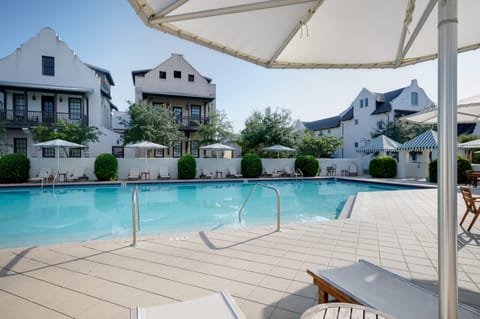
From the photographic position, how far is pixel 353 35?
2.82 meters

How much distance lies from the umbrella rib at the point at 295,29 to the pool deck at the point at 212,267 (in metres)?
2.57

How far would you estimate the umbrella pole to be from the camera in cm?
129

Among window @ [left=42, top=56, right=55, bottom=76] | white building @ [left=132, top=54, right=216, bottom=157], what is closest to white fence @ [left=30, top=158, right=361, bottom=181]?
white building @ [left=132, top=54, right=216, bottom=157]

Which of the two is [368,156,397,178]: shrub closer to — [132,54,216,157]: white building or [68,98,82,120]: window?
[132,54,216,157]: white building

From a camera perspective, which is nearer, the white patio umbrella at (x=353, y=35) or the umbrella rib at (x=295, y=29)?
the white patio umbrella at (x=353, y=35)

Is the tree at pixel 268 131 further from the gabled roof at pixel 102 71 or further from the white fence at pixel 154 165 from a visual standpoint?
the gabled roof at pixel 102 71

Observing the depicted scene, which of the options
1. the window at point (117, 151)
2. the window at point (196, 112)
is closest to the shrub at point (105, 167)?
the window at point (117, 151)

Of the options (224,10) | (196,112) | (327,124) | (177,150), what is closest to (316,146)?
(196,112)

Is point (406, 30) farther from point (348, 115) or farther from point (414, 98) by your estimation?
point (348, 115)

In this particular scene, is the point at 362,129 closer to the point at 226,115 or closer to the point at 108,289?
the point at 226,115

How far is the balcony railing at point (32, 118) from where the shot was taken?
17703 mm

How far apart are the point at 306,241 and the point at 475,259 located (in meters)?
2.21

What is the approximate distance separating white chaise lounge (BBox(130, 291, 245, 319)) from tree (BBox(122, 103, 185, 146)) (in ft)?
55.4

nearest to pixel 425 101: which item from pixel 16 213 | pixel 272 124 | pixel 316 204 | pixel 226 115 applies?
pixel 272 124
